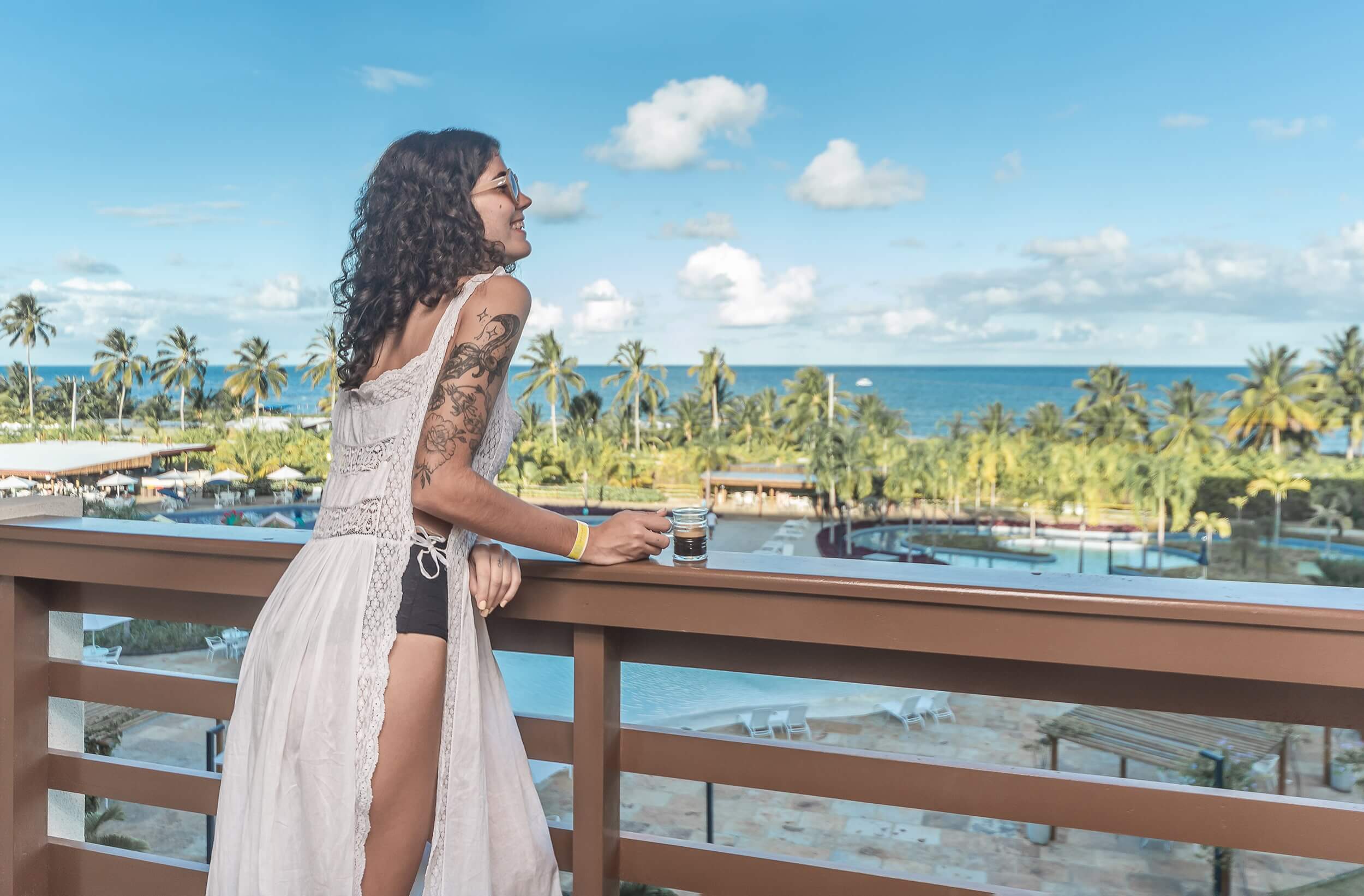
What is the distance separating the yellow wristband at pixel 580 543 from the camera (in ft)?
3.21

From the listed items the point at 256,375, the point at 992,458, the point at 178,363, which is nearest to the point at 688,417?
the point at 992,458

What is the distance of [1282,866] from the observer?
8.31m

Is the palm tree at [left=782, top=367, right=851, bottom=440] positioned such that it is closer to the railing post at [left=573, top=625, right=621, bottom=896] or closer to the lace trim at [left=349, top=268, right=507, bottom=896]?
the railing post at [left=573, top=625, right=621, bottom=896]

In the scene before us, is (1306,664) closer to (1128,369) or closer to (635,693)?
(635,693)

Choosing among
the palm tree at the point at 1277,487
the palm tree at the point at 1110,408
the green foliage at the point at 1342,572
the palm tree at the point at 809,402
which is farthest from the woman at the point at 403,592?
the palm tree at the point at 1110,408

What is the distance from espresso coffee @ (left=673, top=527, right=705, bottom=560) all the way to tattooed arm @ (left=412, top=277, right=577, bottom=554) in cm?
15

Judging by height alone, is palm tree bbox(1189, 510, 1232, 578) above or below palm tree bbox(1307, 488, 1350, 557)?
below

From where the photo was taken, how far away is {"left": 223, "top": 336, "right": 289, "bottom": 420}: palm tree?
90.4 ft

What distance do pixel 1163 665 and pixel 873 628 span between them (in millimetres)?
254

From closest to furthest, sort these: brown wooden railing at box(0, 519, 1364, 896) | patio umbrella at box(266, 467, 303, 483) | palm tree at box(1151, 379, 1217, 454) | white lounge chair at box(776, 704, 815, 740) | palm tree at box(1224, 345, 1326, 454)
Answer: brown wooden railing at box(0, 519, 1364, 896), white lounge chair at box(776, 704, 815, 740), patio umbrella at box(266, 467, 303, 483), palm tree at box(1224, 345, 1326, 454), palm tree at box(1151, 379, 1217, 454)

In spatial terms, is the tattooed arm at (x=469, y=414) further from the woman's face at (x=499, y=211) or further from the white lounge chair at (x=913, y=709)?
the white lounge chair at (x=913, y=709)

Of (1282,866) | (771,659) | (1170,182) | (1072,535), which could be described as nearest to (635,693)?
(1282,866)

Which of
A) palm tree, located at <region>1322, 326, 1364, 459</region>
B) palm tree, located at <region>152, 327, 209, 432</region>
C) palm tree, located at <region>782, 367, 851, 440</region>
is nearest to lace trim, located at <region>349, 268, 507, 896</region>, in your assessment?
palm tree, located at <region>152, 327, 209, 432</region>

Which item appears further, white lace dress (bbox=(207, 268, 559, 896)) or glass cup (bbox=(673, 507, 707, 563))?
glass cup (bbox=(673, 507, 707, 563))
